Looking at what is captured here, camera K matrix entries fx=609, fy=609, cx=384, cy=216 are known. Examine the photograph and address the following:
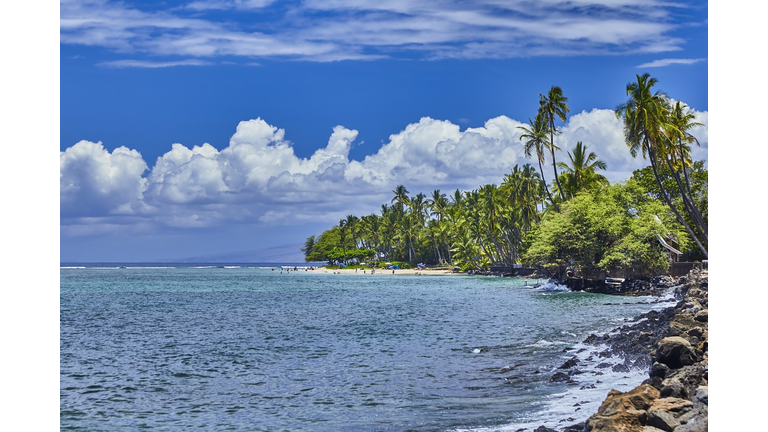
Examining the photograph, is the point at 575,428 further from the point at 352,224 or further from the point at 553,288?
the point at 352,224

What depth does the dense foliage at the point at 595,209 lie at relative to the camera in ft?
140

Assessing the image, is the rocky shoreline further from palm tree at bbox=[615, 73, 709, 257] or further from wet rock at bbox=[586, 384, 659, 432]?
palm tree at bbox=[615, 73, 709, 257]

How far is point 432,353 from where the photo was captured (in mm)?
23047

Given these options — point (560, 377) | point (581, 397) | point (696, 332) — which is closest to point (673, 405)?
point (581, 397)

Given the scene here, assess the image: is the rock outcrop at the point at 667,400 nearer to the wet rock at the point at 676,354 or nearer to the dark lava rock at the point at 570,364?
the wet rock at the point at 676,354

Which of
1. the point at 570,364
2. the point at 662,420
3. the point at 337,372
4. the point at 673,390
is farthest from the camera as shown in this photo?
the point at 337,372

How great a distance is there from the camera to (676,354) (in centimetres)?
1416

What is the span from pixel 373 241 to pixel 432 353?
141665 mm

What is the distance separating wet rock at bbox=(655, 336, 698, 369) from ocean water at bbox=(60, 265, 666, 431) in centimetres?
165

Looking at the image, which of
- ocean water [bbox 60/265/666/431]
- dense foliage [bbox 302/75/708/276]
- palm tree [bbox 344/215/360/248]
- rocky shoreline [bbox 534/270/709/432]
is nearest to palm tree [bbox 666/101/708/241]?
dense foliage [bbox 302/75/708/276]

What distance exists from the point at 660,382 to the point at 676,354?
170 centimetres

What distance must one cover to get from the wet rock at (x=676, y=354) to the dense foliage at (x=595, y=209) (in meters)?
29.5

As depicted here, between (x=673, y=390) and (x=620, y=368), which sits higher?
(x=673, y=390)

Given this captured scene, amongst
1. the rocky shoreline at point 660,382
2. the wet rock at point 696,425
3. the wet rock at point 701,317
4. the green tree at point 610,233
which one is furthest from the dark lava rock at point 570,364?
the green tree at point 610,233
